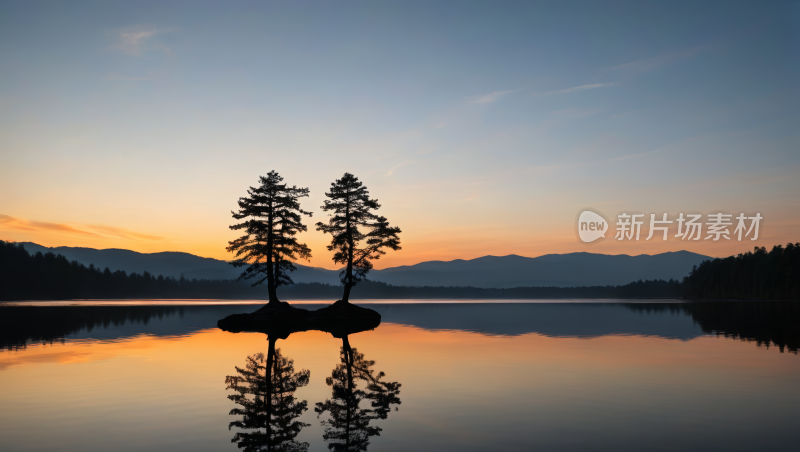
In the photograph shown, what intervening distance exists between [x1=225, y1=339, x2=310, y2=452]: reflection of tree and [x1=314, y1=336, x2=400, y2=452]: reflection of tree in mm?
716

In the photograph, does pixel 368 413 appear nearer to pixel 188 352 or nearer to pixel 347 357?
pixel 347 357

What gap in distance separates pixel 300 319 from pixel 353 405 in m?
38.2

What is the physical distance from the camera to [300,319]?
50.2m

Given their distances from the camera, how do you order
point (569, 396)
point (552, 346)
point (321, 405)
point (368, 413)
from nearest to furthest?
point (368, 413), point (321, 405), point (569, 396), point (552, 346)

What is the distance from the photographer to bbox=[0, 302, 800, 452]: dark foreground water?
33.9 ft

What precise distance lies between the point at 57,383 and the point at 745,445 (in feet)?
64.4

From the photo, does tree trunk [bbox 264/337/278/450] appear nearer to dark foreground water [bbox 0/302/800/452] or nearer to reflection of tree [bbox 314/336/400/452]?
dark foreground water [bbox 0/302/800/452]

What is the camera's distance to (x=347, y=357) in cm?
2334

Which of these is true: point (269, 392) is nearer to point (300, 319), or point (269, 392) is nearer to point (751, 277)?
point (300, 319)

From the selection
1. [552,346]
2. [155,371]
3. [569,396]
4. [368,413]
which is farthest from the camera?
[552,346]

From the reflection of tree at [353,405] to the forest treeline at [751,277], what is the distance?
492 feet

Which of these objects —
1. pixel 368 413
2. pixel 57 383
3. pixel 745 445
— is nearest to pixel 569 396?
pixel 745 445

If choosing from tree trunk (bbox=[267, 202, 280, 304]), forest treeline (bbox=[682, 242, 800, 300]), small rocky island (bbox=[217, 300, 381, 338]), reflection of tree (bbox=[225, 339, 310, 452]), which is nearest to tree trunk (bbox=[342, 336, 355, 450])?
reflection of tree (bbox=[225, 339, 310, 452])

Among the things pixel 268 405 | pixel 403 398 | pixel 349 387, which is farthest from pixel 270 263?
pixel 403 398
